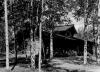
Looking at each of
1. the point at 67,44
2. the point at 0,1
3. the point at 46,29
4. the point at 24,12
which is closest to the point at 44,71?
A: the point at 46,29

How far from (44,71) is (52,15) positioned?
19.7ft

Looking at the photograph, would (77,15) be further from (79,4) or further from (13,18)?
(13,18)

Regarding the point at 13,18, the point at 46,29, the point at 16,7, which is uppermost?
the point at 16,7

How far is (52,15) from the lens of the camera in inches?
594

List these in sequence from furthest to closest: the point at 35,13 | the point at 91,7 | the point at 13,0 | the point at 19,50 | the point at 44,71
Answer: the point at 19,50 < the point at 91,7 < the point at 13,0 < the point at 35,13 < the point at 44,71

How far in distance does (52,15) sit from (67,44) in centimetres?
1540

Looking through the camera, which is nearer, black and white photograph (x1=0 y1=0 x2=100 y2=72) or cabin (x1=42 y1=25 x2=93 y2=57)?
black and white photograph (x1=0 y1=0 x2=100 y2=72)

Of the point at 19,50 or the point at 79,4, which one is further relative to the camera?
the point at 19,50

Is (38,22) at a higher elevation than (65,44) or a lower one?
higher

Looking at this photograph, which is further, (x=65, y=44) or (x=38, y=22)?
(x=65, y=44)

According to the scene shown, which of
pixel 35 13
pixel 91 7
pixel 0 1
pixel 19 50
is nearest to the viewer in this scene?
pixel 35 13

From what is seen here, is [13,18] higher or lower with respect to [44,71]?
higher

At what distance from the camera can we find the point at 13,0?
51.4 ft

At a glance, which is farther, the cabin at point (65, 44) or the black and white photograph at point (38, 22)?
the cabin at point (65, 44)
